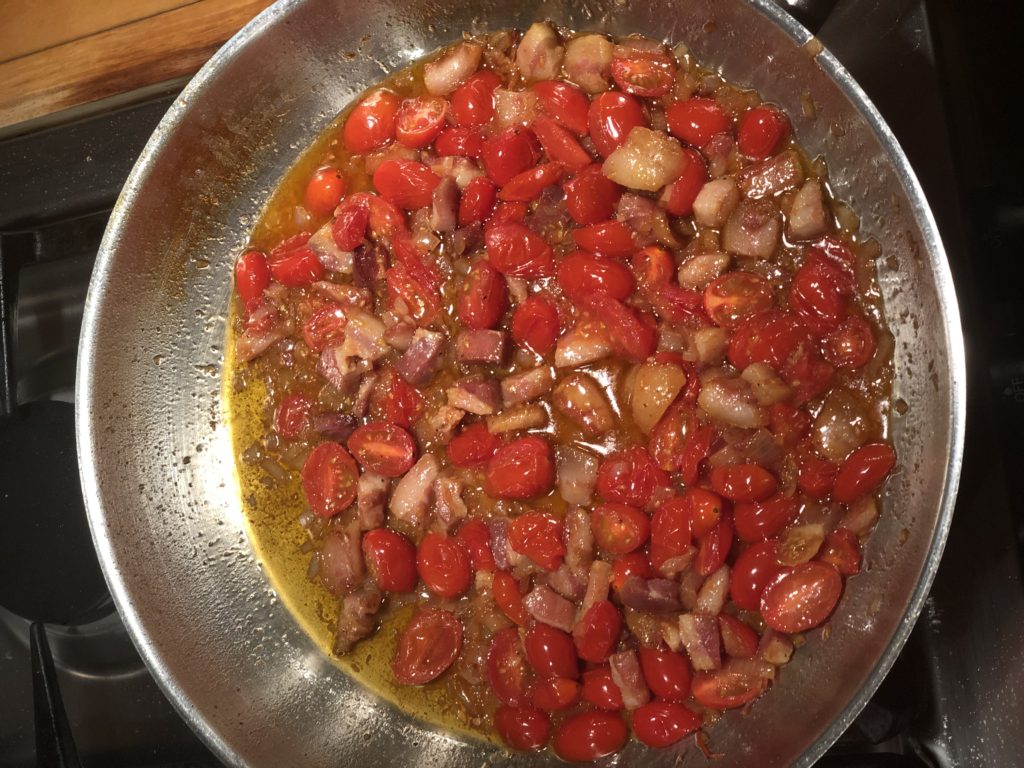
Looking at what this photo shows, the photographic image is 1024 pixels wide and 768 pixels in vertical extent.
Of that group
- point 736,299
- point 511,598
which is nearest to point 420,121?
point 736,299

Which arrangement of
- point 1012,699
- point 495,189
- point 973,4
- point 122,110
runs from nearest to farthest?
point 1012,699, point 973,4, point 495,189, point 122,110

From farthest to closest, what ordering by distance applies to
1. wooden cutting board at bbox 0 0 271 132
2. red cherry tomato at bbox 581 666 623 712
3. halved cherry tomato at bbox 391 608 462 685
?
wooden cutting board at bbox 0 0 271 132
halved cherry tomato at bbox 391 608 462 685
red cherry tomato at bbox 581 666 623 712

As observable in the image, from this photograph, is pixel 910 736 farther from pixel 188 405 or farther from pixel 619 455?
pixel 188 405

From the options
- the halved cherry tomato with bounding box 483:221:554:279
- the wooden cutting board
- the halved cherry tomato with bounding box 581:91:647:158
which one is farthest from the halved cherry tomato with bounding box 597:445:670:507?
the wooden cutting board

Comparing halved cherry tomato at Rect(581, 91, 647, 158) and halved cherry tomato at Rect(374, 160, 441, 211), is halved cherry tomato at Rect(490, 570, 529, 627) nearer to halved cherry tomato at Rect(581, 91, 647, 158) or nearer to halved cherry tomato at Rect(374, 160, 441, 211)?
halved cherry tomato at Rect(374, 160, 441, 211)

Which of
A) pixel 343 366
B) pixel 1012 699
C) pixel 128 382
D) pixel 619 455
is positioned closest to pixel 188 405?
pixel 128 382

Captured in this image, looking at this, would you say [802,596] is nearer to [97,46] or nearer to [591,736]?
[591,736]
